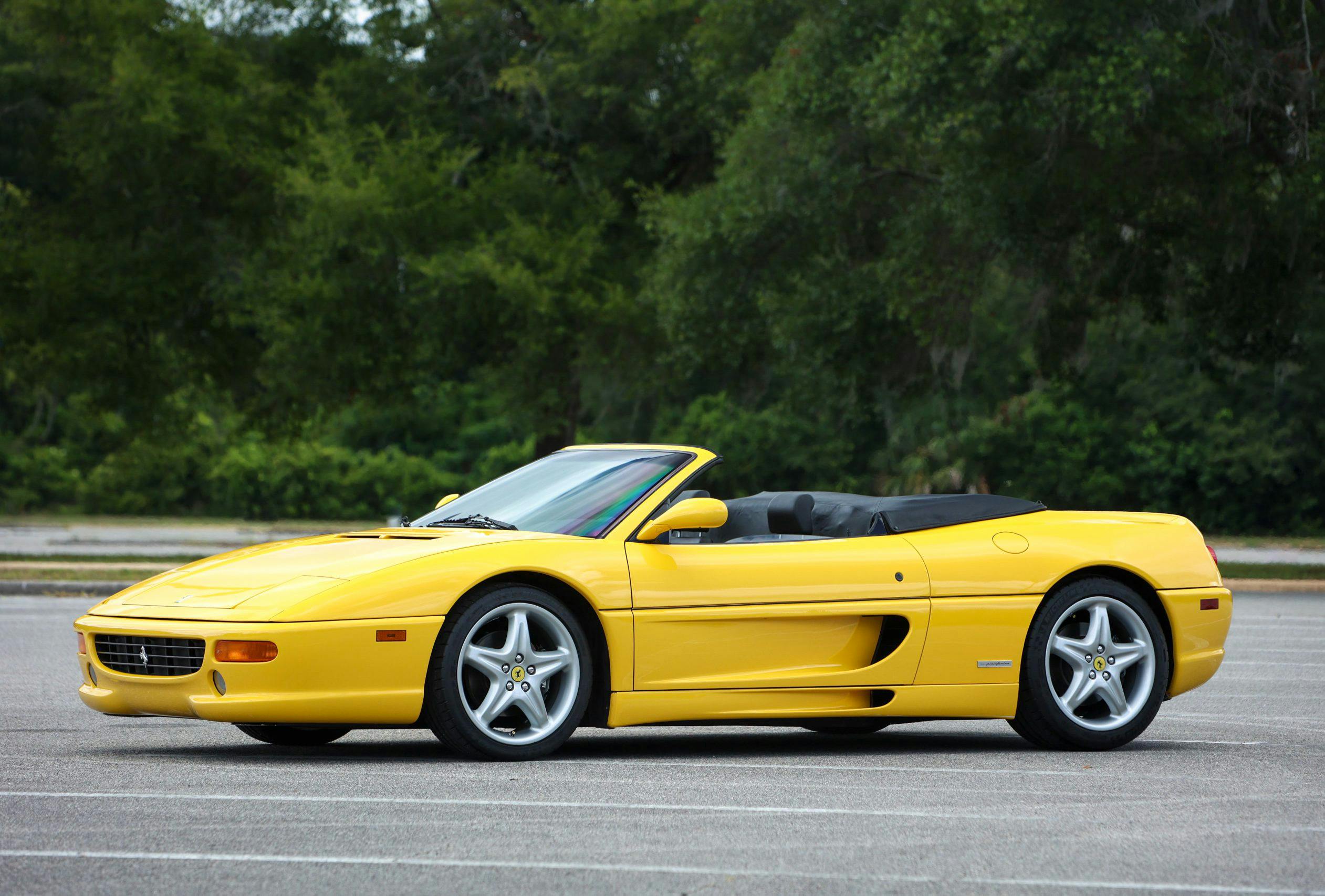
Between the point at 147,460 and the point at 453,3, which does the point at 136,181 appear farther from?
the point at 147,460

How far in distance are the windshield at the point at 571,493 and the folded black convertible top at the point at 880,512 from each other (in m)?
0.46

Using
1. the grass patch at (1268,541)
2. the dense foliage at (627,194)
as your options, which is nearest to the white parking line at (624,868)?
the dense foliage at (627,194)

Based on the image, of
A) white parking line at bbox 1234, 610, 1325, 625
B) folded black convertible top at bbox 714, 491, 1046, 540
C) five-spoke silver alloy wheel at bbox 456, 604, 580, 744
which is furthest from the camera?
white parking line at bbox 1234, 610, 1325, 625

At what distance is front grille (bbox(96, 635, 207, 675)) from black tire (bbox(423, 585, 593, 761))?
2.82ft

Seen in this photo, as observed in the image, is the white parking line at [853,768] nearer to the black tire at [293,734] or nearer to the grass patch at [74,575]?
the black tire at [293,734]

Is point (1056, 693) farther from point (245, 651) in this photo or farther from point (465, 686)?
point (245, 651)

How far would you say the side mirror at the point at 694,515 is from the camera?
7316 millimetres

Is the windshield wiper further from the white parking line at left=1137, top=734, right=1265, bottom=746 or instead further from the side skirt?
the white parking line at left=1137, top=734, right=1265, bottom=746

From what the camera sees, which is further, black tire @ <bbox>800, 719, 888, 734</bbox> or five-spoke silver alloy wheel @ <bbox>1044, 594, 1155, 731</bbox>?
black tire @ <bbox>800, 719, 888, 734</bbox>

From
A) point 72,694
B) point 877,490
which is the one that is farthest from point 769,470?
point 72,694

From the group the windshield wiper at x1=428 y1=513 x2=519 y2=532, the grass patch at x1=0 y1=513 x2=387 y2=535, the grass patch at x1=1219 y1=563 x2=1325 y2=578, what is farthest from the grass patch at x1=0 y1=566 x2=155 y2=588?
the grass patch at x1=0 y1=513 x2=387 y2=535

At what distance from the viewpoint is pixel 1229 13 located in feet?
66.7

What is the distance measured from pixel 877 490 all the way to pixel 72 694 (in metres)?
42.3

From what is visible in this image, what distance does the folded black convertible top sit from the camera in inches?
314
